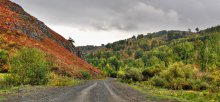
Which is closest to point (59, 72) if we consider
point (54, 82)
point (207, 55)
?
point (54, 82)

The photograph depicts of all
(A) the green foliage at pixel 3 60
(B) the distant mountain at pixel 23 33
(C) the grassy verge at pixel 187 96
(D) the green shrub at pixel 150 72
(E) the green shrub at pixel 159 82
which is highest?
(B) the distant mountain at pixel 23 33

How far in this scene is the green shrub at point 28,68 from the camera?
40797 mm

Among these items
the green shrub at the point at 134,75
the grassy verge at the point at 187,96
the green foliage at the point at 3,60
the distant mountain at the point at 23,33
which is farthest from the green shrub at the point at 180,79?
the green foliage at the point at 3,60

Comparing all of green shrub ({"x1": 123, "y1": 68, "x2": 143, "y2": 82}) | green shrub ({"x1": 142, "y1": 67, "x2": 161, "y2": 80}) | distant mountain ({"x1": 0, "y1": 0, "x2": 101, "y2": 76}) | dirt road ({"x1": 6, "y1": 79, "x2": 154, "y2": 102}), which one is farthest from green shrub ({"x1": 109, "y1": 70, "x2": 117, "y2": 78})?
dirt road ({"x1": 6, "y1": 79, "x2": 154, "y2": 102})

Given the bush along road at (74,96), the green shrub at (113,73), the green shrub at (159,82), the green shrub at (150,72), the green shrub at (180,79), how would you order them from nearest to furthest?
the bush along road at (74,96) → the green shrub at (180,79) → the green shrub at (159,82) → the green shrub at (150,72) → the green shrub at (113,73)

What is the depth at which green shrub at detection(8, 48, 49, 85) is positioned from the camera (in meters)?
40.8

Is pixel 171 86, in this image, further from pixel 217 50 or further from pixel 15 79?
pixel 217 50

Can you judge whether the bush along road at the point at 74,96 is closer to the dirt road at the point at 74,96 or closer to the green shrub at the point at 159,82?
the dirt road at the point at 74,96

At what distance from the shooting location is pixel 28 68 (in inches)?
1672

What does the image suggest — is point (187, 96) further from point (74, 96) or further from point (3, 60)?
point (3, 60)

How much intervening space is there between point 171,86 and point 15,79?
28.6 meters

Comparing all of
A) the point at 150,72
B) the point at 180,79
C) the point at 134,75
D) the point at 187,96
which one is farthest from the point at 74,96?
the point at 134,75

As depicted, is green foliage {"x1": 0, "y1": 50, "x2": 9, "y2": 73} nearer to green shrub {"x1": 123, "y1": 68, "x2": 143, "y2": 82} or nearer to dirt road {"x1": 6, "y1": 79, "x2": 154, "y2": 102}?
dirt road {"x1": 6, "y1": 79, "x2": 154, "y2": 102}

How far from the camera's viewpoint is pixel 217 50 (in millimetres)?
129125
